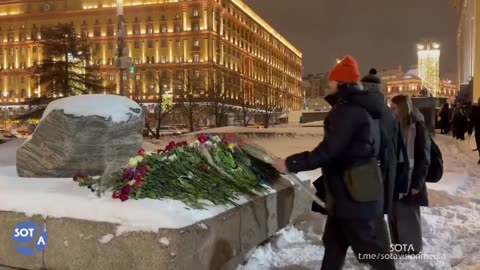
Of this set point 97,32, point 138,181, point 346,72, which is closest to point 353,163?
point 346,72

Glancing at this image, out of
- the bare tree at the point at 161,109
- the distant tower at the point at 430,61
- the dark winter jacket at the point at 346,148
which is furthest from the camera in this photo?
the distant tower at the point at 430,61

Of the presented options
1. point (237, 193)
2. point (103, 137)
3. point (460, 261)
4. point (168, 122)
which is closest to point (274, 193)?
→ point (237, 193)

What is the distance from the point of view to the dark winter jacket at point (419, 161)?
5.25 metres

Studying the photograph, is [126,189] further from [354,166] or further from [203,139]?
[354,166]

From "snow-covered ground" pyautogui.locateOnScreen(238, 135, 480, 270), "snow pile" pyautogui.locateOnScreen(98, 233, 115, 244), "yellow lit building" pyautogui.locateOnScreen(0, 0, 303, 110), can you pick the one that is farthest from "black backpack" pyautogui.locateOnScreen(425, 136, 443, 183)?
"yellow lit building" pyautogui.locateOnScreen(0, 0, 303, 110)

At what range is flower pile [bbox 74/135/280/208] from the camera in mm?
4582

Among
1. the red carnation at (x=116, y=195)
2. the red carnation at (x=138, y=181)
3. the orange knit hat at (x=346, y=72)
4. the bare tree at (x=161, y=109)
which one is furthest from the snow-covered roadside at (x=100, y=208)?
the bare tree at (x=161, y=109)

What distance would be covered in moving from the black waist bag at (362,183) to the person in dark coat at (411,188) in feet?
5.66

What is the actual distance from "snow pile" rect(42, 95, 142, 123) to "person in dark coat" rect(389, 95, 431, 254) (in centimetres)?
366

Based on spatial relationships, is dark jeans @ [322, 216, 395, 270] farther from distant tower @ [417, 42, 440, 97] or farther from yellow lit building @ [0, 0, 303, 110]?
yellow lit building @ [0, 0, 303, 110]

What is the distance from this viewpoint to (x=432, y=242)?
5926mm

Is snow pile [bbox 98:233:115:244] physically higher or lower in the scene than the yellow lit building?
lower

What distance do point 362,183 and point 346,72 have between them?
0.85 metres

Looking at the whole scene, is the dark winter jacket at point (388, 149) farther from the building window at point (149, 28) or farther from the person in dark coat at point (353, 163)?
the building window at point (149, 28)
